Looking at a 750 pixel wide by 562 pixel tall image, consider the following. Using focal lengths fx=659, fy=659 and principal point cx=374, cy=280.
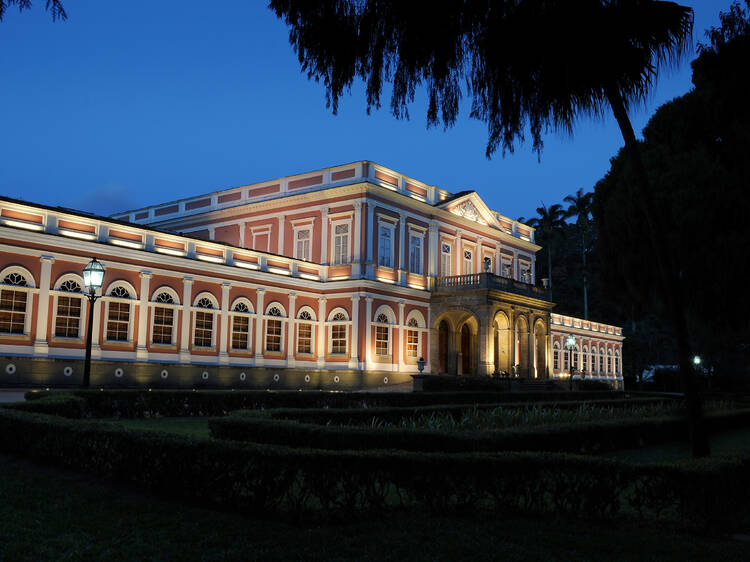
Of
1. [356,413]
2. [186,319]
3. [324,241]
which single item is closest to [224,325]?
[186,319]

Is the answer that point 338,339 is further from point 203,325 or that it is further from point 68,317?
point 68,317

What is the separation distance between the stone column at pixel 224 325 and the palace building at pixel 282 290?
0.05 m

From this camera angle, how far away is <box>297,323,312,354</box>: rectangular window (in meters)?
33.1

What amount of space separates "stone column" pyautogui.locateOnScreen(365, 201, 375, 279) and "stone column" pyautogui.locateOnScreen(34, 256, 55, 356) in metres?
15.4

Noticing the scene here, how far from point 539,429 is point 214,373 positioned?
2045 cm

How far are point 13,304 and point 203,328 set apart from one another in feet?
26.0

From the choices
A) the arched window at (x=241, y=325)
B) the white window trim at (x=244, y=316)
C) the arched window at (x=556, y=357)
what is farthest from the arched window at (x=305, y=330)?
the arched window at (x=556, y=357)

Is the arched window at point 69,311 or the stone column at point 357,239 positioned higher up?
the stone column at point 357,239

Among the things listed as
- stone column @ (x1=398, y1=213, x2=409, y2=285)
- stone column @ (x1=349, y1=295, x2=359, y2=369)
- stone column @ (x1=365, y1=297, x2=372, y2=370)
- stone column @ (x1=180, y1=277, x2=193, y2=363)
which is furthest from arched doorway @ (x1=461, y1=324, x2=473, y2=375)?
stone column @ (x1=180, y1=277, x2=193, y2=363)

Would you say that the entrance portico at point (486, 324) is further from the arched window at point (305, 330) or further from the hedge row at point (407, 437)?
the hedge row at point (407, 437)

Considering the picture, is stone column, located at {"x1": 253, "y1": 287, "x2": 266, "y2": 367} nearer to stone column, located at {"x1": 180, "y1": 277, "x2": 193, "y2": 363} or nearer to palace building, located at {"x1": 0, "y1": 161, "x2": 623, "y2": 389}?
palace building, located at {"x1": 0, "y1": 161, "x2": 623, "y2": 389}

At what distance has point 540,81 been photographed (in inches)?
308

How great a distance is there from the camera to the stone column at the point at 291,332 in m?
32.2

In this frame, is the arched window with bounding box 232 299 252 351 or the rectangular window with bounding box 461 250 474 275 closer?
the arched window with bounding box 232 299 252 351
